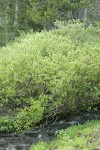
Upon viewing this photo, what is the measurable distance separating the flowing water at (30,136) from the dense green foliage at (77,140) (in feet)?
4.45

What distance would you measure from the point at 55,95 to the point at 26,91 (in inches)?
75.8

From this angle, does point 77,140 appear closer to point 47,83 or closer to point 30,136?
Answer: point 30,136

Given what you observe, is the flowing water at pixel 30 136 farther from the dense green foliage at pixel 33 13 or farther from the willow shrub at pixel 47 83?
the dense green foliage at pixel 33 13

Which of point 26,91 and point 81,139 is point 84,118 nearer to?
point 26,91

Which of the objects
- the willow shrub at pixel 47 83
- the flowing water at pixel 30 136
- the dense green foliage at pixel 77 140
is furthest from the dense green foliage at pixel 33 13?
the dense green foliage at pixel 77 140

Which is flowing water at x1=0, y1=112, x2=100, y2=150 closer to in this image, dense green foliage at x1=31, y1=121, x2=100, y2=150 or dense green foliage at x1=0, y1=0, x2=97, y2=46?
dense green foliage at x1=31, y1=121, x2=100, y2=150

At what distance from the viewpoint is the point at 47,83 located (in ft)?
68.4

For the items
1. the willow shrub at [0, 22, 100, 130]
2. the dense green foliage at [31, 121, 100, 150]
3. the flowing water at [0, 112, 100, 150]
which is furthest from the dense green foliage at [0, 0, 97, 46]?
the dense green foliage at [31, 121, 100, 150]

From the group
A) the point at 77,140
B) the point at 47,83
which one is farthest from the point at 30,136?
the point at 77,140

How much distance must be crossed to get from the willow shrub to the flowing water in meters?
0.57

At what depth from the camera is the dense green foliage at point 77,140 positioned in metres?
15.1

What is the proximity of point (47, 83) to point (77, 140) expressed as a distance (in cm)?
586

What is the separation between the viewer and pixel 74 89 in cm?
2084

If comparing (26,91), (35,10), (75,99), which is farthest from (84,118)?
(35,10)
